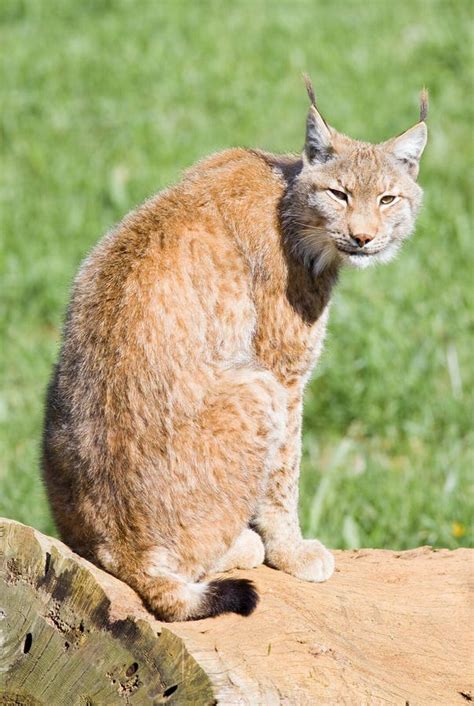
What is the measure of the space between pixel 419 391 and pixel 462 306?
1.21 meters

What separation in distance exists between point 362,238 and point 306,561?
4.30 feet

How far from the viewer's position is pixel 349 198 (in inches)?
177

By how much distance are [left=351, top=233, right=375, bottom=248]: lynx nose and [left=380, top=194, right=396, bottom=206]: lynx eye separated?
0.70 ft

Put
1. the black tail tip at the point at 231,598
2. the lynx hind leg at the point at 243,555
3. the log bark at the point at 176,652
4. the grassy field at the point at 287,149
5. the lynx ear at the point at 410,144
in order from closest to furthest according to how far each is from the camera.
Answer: the log bark at the point at 176,652, the black tail tip at the point at 231,598, the lynx hind leg at the point at 243,555, the lynx ear at the point at 410,144, the grassy field at the point at 287,149

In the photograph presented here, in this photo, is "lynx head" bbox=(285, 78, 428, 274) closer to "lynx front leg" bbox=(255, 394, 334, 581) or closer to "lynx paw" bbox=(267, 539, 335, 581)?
"lynx front leg" bbox=(255, 394, 334, 581)

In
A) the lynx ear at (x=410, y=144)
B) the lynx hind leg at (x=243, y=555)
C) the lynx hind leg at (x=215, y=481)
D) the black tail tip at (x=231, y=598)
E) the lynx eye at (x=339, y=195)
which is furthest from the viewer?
the lynx ear at (x=410, y=144)

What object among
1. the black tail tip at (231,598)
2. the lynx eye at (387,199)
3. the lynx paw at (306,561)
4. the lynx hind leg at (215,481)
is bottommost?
the lynx paw at (306,561)

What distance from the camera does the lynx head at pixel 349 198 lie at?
4.49m

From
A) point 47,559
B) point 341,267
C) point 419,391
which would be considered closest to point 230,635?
point 47,559

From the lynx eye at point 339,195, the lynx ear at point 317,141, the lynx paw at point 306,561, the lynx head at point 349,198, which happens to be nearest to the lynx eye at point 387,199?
the lynx head at point 349,198

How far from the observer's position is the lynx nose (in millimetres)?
4418

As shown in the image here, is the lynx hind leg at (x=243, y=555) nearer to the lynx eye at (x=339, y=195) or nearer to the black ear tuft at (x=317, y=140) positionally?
the lynx eye at (x=339, y=195)

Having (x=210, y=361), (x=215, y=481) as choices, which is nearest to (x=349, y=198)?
(x=210, y=361)

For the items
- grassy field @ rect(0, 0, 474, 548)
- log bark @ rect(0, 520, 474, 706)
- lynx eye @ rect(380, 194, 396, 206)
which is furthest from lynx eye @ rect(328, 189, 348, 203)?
grassy field @ rect(0, 0, 474, 548)
